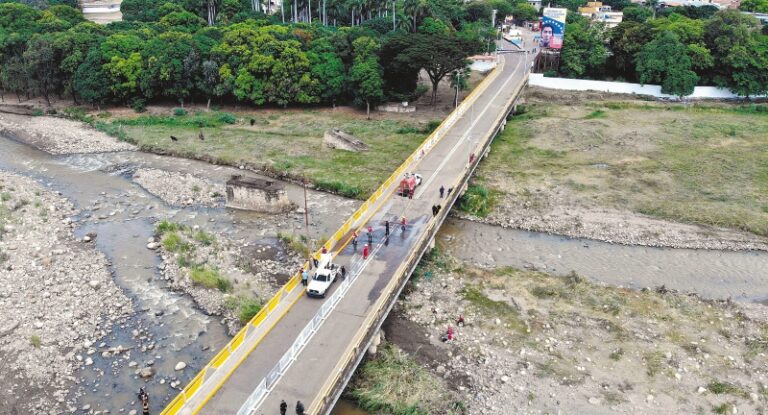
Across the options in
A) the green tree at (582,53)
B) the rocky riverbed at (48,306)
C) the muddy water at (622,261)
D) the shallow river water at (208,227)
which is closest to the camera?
the rocky riverbed at (48,306)

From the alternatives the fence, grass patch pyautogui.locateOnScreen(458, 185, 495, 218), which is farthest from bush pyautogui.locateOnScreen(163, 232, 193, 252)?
grass patch pyautogui.locateOnScreen(458, 185, 495, 218)

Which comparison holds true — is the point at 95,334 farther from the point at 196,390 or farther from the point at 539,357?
the point at 539,357

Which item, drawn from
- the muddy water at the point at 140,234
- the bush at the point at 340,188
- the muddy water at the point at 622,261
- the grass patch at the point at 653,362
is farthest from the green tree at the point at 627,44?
the grass patch at the point at 653,362

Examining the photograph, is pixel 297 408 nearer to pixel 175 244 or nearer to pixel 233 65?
pixel 175 244

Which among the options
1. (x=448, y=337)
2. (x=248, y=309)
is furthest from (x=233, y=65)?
(x=448, y=337)

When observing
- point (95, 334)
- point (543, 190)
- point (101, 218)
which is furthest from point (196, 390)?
point (543, 190)

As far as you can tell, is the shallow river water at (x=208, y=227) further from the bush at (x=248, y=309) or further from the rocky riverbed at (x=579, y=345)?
the rocky riverbed at (x=579, y=345)

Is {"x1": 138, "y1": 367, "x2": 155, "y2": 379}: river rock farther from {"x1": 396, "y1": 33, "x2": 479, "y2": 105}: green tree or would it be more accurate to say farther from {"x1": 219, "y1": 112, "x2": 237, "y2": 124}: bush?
{"x1": 396, "y1": 33, "x2": 479, "y2": 105}: green tree

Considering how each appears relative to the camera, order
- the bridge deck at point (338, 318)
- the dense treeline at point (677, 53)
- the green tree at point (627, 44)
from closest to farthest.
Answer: the bridge deck at point (338, 318) → the dense treeline at point (677, 53) → the green tree at point (627, 44)
